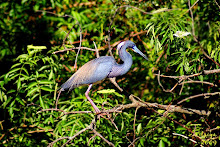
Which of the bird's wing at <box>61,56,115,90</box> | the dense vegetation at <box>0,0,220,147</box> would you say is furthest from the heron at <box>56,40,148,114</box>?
the dense vegetation at <box>0,0,220,147</box>

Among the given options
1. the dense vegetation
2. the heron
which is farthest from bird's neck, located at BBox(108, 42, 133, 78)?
the dense vegetation

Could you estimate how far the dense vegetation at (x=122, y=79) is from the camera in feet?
8.79

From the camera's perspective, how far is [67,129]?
9.84 ft

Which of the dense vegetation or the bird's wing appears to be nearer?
the dense vegetation

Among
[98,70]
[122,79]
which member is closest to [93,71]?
[98,70]

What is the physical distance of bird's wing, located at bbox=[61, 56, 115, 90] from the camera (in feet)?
9.56

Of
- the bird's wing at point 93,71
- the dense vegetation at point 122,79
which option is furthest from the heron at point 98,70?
the dense vegetation at point 122,79

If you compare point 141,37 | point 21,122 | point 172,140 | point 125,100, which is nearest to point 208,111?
point 172,140

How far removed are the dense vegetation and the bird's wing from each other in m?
0.11

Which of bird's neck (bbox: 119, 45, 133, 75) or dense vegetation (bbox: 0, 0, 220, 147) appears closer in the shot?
dense vegetation (bbox: 0, 0, 220, 147)

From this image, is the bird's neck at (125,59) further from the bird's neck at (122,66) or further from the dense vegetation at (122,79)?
the dense vegetation at (122,79)

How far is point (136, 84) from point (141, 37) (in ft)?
2.07

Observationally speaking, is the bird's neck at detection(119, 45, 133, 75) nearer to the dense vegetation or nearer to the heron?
the heron

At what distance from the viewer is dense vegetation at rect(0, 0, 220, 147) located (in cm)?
268
